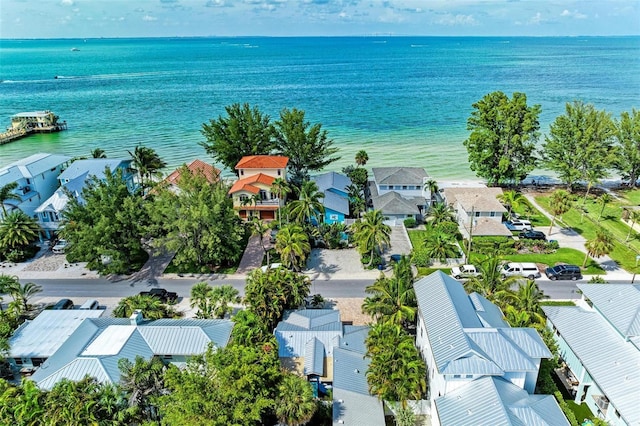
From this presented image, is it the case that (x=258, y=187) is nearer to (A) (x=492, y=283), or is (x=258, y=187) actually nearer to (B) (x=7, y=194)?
(B) (x=7, y=194)

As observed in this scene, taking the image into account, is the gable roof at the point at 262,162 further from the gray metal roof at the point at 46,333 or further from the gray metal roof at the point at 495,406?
the gray metal roof at the point at 495,406

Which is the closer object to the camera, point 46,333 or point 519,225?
point 46,333

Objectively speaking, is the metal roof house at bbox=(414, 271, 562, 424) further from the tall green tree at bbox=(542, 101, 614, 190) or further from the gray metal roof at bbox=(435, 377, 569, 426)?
the tall green tree at bbox=(542, 101, 614, 190)

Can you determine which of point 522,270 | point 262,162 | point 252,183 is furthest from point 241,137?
point 522,270

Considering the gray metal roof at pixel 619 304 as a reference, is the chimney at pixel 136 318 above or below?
below

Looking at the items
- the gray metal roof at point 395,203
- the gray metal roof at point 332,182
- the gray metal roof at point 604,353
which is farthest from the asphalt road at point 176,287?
the gray metal roof at point 332,182
